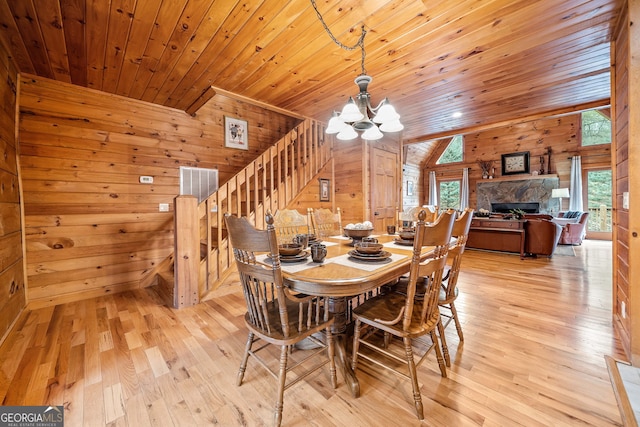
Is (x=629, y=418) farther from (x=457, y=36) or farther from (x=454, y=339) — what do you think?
(x=457, y=36)

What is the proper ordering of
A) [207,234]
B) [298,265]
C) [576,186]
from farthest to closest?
[576,186], [207,234], [298,265]

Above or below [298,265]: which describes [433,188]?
above

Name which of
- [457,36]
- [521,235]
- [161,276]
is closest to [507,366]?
[457,36]

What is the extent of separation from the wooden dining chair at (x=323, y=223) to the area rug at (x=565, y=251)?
5.26 m

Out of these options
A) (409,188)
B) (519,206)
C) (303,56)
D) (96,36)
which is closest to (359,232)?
(303,56)

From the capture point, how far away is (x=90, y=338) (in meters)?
2.10

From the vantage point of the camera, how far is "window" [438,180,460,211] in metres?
10.2

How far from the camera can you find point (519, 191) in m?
8.59

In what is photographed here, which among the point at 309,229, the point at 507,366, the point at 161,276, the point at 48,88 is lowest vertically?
the point at 507,366

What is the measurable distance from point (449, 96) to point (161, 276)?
4.55 metres

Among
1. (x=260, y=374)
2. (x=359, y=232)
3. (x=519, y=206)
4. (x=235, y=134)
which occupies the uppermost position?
(x=235, y=134)

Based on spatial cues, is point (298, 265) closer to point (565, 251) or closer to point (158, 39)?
point (158, 39)

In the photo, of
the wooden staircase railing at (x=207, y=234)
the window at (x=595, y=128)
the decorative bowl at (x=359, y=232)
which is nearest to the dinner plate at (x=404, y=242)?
the decorative bowl at (x=359, y=232)

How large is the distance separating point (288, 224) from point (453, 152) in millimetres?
9890
